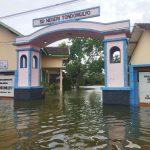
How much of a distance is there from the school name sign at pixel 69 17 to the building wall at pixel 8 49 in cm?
580

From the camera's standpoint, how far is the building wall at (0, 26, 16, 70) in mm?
29688

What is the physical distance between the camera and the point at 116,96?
67.3 ft

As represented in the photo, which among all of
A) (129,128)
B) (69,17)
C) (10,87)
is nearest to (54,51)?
(10,87)

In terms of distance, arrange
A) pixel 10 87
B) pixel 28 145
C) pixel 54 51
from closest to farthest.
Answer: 1. pixel 28 145
2. pixel 10 87
3. pixel 54 51

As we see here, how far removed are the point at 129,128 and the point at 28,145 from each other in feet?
14.0

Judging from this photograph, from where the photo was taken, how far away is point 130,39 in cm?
2289

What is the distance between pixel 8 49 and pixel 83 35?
9057 mm

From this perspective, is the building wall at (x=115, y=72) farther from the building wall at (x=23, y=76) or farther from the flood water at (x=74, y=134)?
the building wall at (x=23, y=76)

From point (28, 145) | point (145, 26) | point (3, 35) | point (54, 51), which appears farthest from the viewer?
point (54, 51)

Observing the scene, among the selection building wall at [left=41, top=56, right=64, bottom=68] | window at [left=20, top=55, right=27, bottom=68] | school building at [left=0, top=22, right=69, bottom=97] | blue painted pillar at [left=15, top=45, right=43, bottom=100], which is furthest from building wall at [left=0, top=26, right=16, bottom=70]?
building wall at [left=41, top=56, right=64, bottom=68]

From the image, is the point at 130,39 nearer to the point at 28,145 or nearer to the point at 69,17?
the point at 69,17

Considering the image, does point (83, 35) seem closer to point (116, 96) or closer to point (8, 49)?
point (116, 96)

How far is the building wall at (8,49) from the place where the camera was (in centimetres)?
2969

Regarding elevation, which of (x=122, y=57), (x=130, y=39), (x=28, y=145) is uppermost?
(x=130, y=39)
